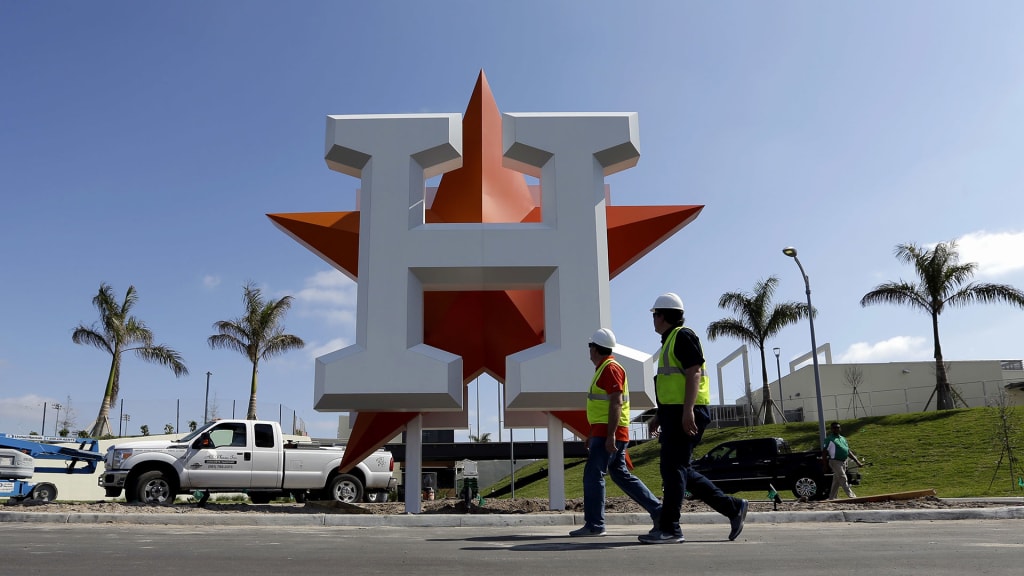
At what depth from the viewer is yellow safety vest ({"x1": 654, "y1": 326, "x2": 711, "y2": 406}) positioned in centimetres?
602

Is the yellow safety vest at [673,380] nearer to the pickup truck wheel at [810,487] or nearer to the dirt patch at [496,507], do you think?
the dirt patch at [496,507]

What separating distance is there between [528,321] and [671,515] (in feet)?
24.0

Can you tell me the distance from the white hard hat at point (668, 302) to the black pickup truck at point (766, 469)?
13843 millimetres

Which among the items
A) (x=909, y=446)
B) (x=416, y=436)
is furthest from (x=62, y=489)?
(x=909, y=446)

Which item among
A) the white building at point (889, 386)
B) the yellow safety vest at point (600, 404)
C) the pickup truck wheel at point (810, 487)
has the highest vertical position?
the white building at point (889, 386)

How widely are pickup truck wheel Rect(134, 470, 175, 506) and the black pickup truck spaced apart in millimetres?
12286

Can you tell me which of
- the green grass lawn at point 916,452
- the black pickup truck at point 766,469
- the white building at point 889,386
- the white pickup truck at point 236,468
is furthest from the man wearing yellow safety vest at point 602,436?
the white building at point 889,386

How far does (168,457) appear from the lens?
15.7m

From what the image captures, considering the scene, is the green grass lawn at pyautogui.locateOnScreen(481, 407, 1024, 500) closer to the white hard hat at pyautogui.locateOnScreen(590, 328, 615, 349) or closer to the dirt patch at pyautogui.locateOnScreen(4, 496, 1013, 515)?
the dirt patch at pyautogui.locateOnScreen(4, 496, 1013, 515)

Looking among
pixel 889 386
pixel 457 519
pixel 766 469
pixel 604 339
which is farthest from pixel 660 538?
pixel 889 386

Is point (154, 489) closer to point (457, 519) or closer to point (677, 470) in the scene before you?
point (457, 519)

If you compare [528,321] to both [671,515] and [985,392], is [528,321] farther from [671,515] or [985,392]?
[985,392]

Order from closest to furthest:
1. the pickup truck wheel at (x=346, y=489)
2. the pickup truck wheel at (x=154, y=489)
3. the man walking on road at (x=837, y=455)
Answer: the pickup truck wheel at (x=154, y=489), the man walking on road at (x=837, y=455), the pickup truck wheel at (x=346, y=489)

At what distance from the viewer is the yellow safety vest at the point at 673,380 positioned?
6020mm
